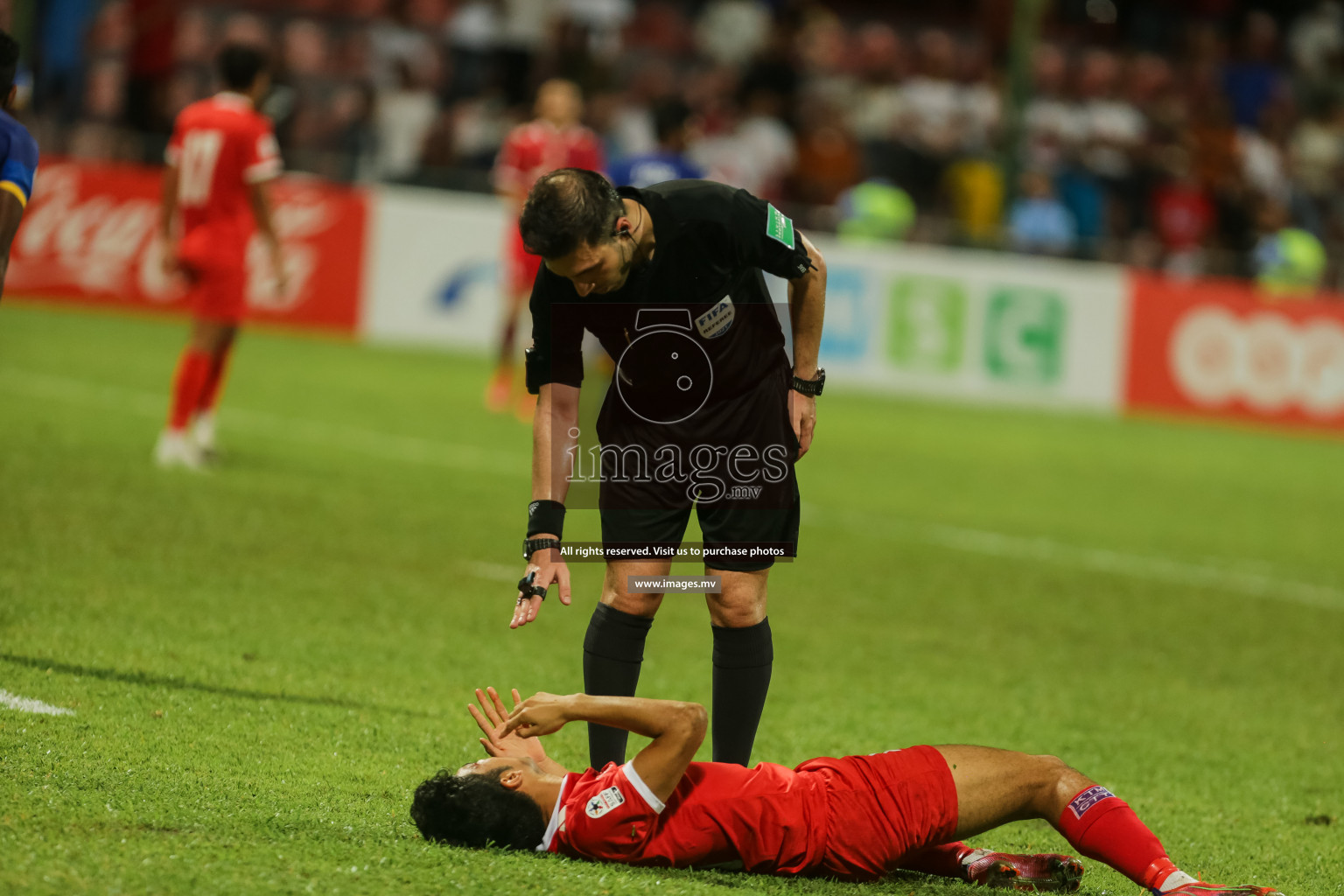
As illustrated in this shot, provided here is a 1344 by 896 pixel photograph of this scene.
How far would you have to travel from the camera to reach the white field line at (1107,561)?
8.66 metres

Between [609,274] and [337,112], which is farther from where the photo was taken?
[337,112]

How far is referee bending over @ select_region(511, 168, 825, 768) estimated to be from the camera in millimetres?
4098

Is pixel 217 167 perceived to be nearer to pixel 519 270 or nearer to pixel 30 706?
pixel 519 270

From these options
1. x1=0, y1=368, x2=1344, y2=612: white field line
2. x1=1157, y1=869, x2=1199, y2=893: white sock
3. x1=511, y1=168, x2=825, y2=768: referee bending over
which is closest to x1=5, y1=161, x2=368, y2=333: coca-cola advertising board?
x1=0, y1=368, x2=1344, y2=612: white field line

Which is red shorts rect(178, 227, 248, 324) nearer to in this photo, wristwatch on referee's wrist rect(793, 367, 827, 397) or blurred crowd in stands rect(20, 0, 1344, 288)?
wristwatch on referee's wrist rect(793, 367, 827, 397)

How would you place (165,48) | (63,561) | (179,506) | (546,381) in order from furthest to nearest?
(165,48) → (179,506) → (63,561) → (546,381)

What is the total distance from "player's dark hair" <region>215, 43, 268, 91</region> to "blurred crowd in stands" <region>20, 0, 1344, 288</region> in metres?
6.79

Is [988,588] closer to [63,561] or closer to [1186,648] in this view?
[1186,648]

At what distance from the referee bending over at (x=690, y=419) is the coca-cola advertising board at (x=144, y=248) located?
37.0 ft

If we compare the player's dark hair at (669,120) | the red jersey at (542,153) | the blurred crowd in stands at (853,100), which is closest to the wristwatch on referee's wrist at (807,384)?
the player's dark hair at (669,120)

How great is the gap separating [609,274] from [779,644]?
119 inches

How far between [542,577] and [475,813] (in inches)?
23.2

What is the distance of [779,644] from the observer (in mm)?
6566

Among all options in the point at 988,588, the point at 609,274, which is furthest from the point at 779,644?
the point at 609,274
